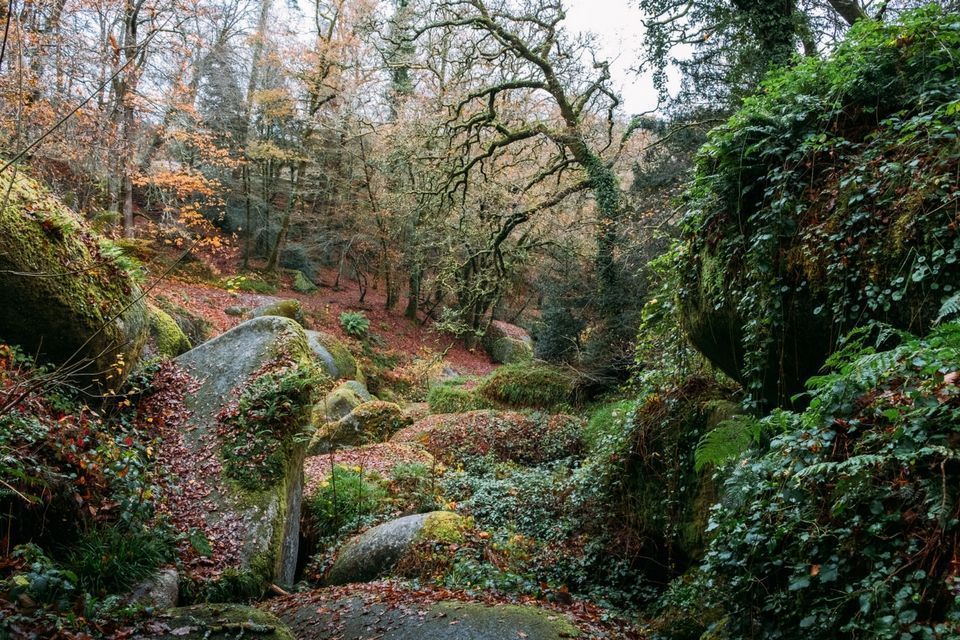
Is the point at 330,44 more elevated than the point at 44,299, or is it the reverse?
the point at 330,44

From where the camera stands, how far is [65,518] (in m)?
4.60

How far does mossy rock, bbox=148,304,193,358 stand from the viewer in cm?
990

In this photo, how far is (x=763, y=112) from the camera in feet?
15.0

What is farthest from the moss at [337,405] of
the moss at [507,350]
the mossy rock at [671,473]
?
the moss at [507,350]

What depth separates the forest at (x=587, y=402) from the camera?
9.17 feet

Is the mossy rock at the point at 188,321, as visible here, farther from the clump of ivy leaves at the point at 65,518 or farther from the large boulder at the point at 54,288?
the clump of ivy leaves at the point at 65,518

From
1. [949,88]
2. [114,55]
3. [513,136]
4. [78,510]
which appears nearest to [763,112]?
[949,88]

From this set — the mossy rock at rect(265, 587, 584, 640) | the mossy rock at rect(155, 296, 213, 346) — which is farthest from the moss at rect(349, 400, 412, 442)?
the mossy rock at rect(265, 587, 584, 640)

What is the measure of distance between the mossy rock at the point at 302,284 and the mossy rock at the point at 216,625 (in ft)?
74.0

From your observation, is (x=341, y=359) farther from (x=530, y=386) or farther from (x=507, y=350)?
(x=507, y=350)

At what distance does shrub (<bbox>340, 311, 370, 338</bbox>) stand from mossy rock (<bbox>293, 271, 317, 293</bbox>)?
3.20 metres

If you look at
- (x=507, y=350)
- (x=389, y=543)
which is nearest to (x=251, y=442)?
(x=389, y=543)

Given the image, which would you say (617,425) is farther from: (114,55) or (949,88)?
(114,55)

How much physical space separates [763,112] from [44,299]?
7.61m
